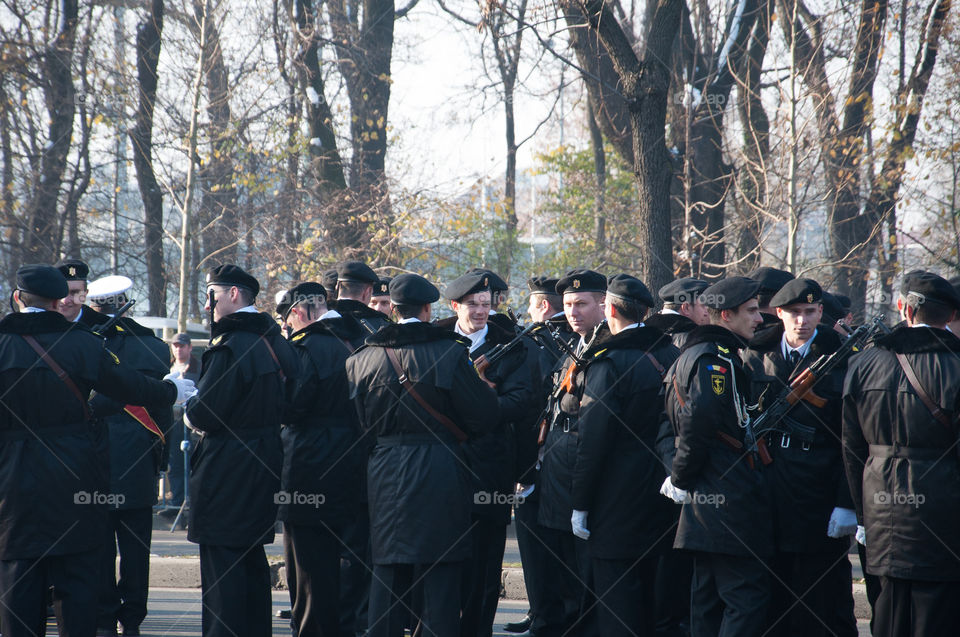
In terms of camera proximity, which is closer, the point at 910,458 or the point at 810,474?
the point at 910,458

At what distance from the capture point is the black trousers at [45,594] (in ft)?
17.5

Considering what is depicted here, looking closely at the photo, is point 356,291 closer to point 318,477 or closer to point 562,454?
point 318,477

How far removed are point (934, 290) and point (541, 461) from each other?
2.53 metres

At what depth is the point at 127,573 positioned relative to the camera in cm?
671

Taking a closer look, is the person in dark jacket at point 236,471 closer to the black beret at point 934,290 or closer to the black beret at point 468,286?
the black beret at point 468,286

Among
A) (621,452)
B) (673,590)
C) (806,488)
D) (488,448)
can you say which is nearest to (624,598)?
(621,452)

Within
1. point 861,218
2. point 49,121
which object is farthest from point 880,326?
point 49,121

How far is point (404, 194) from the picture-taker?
1684cm

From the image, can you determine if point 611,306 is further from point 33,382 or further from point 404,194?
point 404,194

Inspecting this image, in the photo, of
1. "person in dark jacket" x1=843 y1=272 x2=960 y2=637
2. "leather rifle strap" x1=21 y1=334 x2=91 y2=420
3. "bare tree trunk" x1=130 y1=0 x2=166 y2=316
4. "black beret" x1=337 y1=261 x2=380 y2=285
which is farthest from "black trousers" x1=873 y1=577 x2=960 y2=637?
"bare tree trunk" x1=130 y1=0 x2=166 y2=316

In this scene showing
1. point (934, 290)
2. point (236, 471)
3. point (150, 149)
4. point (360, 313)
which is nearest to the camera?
point (934, 290)

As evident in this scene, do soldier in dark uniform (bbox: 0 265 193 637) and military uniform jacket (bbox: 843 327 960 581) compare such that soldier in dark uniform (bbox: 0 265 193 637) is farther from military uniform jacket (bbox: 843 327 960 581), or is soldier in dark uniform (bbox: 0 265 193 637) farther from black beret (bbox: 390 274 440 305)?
military uniform jacket (bbox: 843 327 960 581)

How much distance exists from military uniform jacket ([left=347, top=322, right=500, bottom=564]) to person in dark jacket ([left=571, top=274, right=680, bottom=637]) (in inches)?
23.2

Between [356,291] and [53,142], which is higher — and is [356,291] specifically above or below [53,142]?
below
